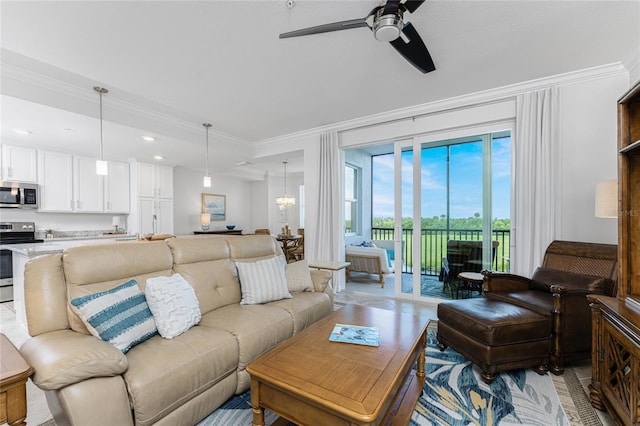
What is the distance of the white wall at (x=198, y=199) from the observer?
6590 millimetres

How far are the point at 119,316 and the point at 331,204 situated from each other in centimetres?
326

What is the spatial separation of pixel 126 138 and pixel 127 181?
1.86 m

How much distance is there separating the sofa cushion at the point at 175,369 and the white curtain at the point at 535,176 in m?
3.12

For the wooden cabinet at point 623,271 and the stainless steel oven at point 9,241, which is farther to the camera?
the stainless steel oven at point 9,241

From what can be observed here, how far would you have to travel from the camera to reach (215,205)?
24.4 ft

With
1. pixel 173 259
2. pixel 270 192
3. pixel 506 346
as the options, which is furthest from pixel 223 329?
pixel 270 192

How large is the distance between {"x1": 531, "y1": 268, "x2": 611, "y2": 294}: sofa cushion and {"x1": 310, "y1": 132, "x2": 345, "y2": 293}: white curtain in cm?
254

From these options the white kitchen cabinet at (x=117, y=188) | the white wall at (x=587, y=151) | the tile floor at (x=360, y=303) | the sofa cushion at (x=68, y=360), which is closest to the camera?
the sofa cushion at (x=68, y=360)

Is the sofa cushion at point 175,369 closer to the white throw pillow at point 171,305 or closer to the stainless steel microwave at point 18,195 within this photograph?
the white throw pillow at point 171,305

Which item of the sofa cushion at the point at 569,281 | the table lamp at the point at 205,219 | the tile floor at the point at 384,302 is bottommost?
the tile floor at the point at 384,302

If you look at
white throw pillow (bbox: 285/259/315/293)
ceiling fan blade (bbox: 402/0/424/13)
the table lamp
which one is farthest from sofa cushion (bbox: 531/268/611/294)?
the table lamp

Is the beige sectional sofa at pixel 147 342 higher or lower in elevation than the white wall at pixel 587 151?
lower

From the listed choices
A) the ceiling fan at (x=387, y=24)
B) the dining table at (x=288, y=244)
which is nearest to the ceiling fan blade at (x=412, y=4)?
the ceiling fan at (x=387, y=24)

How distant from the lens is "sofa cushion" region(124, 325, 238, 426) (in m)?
1.37
